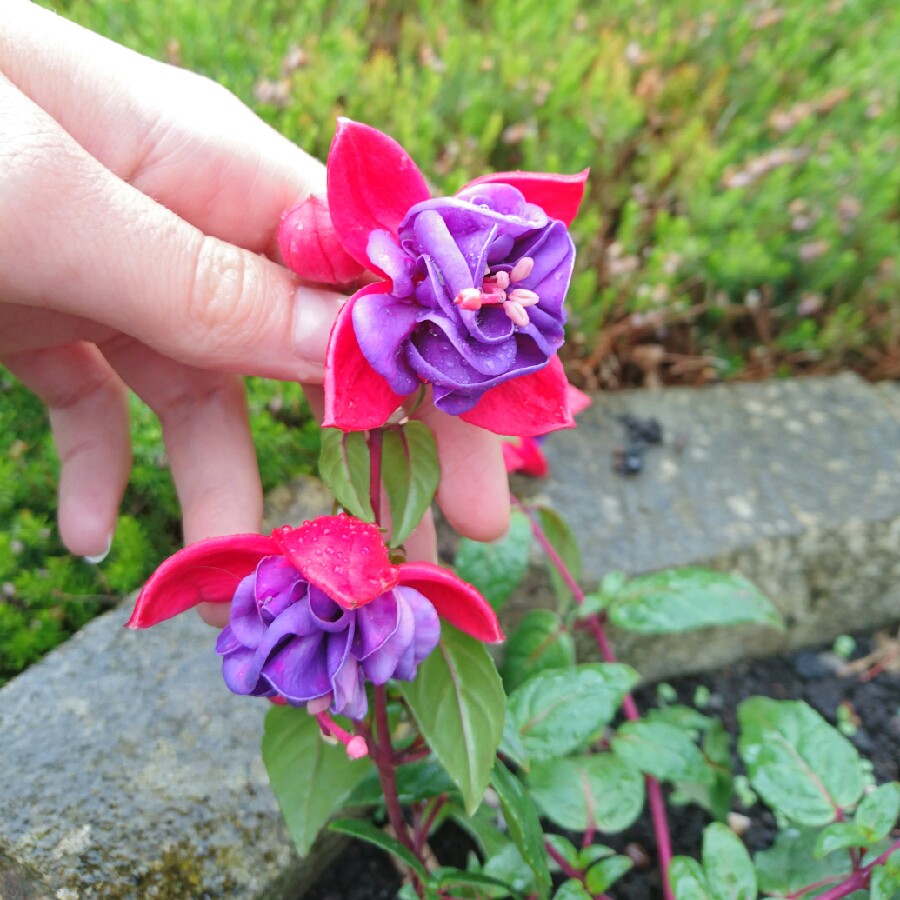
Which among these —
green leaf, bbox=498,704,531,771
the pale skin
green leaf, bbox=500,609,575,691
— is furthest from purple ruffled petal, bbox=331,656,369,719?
green leaf, bbox=500,609,575,691

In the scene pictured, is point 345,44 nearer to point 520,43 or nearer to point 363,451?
point 520,43

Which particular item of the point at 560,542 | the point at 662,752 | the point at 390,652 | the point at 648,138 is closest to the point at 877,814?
the point at 662,752

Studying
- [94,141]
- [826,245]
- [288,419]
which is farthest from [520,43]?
[94,141]

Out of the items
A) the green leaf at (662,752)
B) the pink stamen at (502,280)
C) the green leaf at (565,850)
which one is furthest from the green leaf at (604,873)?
the pink stamen at (502,280)

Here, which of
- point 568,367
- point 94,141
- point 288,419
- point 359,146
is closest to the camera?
point 359,146

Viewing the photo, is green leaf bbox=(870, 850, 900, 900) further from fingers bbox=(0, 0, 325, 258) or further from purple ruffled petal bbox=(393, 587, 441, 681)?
fingers bbox=(0, 0, 325, 258)

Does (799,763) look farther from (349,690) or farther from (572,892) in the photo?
(349,690)
